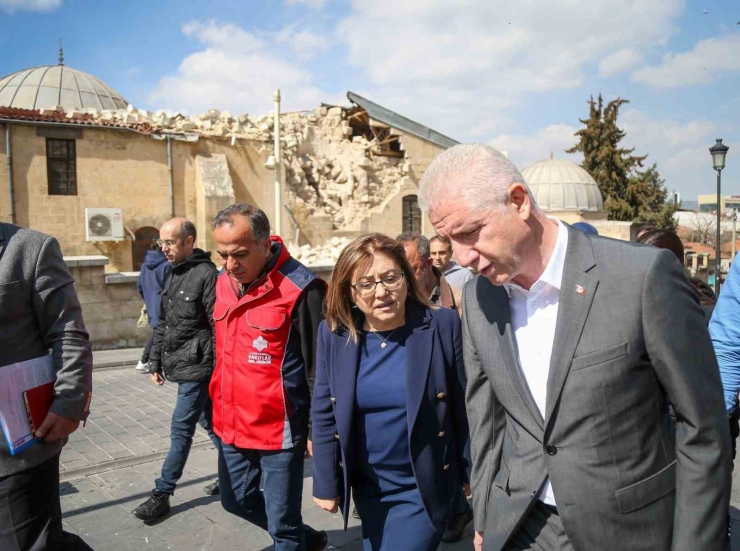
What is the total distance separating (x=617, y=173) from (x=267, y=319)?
44.5m

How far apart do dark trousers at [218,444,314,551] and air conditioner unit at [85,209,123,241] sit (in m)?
18.9

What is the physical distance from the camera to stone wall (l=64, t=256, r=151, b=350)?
1209 centimetres

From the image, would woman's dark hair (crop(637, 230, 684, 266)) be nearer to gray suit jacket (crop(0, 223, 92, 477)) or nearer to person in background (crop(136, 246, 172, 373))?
gray suit jacket (crop(0, 223, 92, 477))

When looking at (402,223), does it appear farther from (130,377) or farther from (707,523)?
(707,523)

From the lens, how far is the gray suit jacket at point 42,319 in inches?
101

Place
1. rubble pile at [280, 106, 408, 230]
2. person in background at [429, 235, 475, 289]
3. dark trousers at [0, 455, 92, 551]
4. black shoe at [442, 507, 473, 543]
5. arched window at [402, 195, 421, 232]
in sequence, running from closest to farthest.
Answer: dark trousers at [0, 455, 92, 551], black shoe at [442, 507, 473, 543], person in background at [429, 235, 475, 289], rubble pile at [280, 106, 408, 230], arched window at [402, 195, 421, 232]

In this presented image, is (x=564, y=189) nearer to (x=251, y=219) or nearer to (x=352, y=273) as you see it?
(x=251, y=219)

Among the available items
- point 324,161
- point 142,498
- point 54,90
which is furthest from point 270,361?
point 54,90

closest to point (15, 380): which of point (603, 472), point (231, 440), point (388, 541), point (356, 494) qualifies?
point (231, 440)

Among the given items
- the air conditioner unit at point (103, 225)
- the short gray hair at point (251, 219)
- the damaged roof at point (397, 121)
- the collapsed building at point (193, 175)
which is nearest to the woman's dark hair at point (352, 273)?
the short gray hair at point (251, 219)

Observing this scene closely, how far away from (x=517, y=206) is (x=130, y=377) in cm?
893

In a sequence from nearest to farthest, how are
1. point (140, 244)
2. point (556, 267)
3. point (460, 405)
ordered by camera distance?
point (556, 267) → point (460, 405) → point (140, 244)

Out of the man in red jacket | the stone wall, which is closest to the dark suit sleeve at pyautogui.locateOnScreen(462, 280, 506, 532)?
the man in red jacket

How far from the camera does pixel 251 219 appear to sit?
3508 mm
